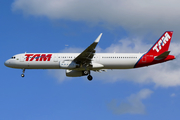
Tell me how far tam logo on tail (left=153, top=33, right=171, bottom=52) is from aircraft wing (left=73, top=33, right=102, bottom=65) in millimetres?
12485

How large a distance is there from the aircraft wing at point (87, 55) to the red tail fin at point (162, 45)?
11057mm

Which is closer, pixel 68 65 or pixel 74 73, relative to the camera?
pixel 68 65

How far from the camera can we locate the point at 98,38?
53.4m

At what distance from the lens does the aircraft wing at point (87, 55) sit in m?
53.7

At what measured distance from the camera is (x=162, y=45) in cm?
6012

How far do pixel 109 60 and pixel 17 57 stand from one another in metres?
17.6

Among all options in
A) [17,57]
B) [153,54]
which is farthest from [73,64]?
[153,54]

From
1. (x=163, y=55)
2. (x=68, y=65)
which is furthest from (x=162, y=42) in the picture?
(x=68, y=65)

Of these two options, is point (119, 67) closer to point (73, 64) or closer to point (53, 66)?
point (73, 64)

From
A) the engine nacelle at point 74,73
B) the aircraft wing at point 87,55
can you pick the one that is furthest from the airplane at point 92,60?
the engine nacelle at point 74,73

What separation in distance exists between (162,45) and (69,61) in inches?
A: 706

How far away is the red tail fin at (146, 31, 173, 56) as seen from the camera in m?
59.3

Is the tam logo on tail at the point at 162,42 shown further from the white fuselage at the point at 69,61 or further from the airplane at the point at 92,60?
the white fuselage at the point at 69,61

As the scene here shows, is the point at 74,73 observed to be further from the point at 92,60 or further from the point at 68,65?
the point at 92,60
